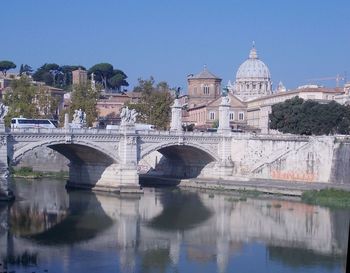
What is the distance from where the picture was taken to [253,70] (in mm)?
69562

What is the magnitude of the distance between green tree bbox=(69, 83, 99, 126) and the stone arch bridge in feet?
Result: 27.7

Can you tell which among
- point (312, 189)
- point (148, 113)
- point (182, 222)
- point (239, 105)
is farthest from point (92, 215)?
point (239, 105)

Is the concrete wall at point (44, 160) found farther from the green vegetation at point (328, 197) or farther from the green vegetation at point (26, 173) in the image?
the green vegetation at point (328, 197)

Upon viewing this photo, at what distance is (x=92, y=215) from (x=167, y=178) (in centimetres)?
1071

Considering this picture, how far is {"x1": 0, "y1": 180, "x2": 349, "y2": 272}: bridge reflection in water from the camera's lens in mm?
18094

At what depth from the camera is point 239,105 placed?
6022cm

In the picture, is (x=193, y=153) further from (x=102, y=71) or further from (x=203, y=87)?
(x=102, y=71)

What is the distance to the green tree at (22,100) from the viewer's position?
40.7 metres

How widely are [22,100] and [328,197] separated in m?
20.0

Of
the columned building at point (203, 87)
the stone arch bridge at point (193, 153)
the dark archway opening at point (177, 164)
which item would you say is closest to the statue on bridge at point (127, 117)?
the stone arch bridge at point (193, 153)

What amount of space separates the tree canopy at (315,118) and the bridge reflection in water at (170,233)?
1122cm

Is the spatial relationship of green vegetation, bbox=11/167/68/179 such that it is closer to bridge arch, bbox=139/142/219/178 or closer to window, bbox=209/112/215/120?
bridge arch, bbox=139/142/219/178

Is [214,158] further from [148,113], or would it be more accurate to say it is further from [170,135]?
[148,113]

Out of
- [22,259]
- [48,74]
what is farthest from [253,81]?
[22,259]
